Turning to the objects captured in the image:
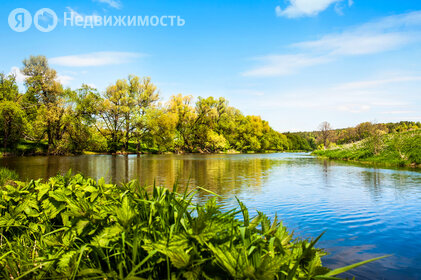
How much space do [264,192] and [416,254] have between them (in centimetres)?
693

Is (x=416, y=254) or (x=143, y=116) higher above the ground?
(x=143, y=116)

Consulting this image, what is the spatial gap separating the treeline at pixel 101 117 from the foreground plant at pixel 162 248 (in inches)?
1835

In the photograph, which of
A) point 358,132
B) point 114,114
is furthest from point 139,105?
point 358,132

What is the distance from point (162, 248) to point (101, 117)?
202 feet

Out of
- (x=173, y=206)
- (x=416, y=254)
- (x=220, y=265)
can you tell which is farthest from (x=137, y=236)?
(x=416, y=254)

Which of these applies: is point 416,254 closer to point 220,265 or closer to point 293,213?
point 293,213

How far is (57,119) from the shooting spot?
47.9m

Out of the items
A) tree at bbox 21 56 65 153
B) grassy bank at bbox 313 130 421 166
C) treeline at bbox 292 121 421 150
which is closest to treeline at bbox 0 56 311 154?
tree at bbox 21 56 65 153

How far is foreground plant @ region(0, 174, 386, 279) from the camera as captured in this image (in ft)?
6.93

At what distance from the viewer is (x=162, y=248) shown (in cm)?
222

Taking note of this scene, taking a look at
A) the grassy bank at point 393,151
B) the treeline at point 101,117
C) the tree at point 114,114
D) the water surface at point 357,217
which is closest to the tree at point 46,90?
the treeline at point 101,117

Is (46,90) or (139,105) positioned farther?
(139,105)

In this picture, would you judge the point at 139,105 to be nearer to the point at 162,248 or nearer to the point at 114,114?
the point at 114,114

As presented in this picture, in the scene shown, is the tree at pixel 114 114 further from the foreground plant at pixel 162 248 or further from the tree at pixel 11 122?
the foreground plant at pixel 162 248
